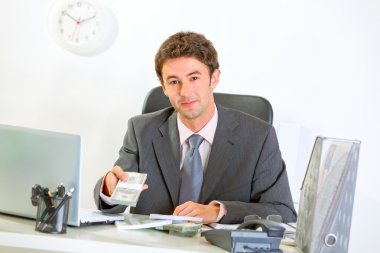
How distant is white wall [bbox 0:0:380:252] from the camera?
4277mm

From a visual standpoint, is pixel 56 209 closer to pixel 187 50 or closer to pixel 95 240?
pixel 95 240

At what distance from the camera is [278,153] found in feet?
9.52

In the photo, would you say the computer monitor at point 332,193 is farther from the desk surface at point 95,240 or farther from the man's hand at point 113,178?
the man's hand at point 113,178

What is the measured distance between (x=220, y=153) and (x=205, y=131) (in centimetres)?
13

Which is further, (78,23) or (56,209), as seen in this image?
(78,23)

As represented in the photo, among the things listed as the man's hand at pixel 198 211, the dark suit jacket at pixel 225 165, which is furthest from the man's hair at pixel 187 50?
the man's hand at pixel 198 211

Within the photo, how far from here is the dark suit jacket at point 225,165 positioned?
2.79 meters

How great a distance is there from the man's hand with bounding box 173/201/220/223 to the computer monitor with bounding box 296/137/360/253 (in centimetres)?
57

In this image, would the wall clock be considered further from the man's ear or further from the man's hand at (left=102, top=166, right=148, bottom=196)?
the man's hand at (left=102, top=166, right=148, bottom=196)

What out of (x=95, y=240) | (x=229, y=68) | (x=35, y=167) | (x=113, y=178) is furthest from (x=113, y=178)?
(x=229, y=68)

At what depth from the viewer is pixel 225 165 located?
2805 millimetres

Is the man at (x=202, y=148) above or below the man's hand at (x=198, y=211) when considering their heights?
above

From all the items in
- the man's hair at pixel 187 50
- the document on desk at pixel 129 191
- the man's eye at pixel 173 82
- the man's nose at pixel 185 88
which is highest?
the man's hair at pixel 187 50

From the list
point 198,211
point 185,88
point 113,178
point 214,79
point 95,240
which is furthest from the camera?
point 214,79
